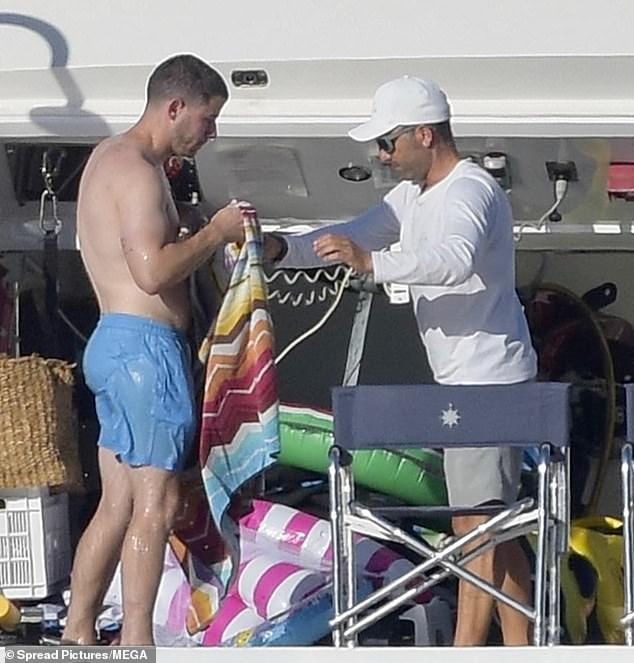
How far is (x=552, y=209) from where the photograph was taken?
5180 millimetres

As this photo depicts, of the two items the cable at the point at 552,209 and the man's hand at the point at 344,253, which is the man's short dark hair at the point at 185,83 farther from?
the cable at the point at 552,209

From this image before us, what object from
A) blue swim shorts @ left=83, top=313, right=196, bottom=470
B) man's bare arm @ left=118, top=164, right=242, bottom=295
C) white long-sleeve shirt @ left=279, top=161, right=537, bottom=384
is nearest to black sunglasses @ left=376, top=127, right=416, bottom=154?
white long-sleeve shirt @ left=279, top=161, right=537, bottom=384

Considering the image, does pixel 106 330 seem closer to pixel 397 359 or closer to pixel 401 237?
pixel 401 237

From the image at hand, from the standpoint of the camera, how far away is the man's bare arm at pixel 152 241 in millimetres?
3898

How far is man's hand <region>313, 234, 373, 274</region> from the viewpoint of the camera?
155 inches

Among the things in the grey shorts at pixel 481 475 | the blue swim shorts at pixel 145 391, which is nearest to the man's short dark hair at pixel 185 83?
the blue swim shorts at pixel 145 391

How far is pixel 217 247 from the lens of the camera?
4012 millimetres

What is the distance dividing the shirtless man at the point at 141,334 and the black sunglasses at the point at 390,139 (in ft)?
1.34

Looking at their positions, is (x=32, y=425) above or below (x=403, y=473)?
above

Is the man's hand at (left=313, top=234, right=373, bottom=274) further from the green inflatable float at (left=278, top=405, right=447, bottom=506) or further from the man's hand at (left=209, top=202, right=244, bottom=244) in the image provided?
the green inflatable float at (left=278, top=405, right=447, bottom=506)

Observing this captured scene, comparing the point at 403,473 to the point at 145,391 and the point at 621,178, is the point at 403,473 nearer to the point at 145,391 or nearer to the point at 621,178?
the point at 621,178

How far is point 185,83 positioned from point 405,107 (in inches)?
20.4

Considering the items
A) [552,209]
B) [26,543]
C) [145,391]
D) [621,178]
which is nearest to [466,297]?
[145,391]

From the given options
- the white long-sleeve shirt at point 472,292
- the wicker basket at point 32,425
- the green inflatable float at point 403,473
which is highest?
the white long-sleeve shirt at point 472,292
